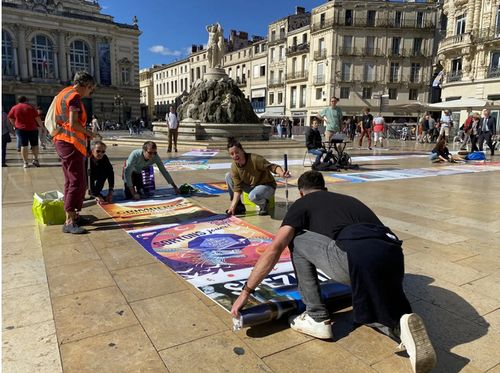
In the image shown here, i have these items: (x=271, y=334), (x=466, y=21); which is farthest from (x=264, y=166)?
(x=466, y=21)

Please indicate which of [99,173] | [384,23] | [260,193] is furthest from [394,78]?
[99,173]

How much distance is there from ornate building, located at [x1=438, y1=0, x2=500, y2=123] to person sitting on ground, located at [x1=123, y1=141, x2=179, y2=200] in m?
34.9

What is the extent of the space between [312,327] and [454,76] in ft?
133

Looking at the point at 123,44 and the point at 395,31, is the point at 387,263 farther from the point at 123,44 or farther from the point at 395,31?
the point at 123,44

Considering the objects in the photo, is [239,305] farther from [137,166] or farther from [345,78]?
[345,78]

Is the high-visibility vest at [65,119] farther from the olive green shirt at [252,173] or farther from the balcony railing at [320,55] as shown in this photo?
the balcony railing at [320,55]

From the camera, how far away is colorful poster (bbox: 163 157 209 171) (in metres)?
11.1

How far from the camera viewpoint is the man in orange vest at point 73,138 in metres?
4.68

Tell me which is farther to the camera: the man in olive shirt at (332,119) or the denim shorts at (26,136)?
the man in olive shirt at (332,119)

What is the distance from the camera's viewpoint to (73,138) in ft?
15.4

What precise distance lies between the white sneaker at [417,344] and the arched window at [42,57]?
A: 55157 millimetres

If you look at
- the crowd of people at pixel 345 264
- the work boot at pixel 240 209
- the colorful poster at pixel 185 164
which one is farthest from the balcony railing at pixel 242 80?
the crowd of people at pixel 345 264

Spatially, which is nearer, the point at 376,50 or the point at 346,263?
the point at 346,263

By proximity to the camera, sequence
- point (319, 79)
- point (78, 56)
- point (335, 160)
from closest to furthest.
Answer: point (335, 160) < point (319, 79) < point (78, 56)
